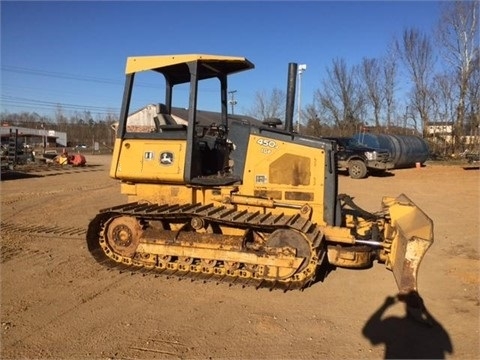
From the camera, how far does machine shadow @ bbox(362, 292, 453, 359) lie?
4.21 m

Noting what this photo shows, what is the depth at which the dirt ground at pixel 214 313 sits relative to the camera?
4.19 m

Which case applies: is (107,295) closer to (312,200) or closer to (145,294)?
(145,294)

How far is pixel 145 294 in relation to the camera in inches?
217

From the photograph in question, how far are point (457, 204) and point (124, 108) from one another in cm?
1071

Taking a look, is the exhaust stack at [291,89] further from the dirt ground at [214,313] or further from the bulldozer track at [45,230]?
the bulldozer track at [45,230]

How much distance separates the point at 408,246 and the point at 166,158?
136 inches

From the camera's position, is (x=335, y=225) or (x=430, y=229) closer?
(x=430, y=229)

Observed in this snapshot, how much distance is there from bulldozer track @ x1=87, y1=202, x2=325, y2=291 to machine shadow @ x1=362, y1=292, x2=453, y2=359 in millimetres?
1051

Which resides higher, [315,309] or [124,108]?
[124,108]

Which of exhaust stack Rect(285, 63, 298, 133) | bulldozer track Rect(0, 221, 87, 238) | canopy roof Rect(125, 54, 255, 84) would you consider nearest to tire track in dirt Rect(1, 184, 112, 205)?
bulldozer track Rect(0, 221, 87, 238)

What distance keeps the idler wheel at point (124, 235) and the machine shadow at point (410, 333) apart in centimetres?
339

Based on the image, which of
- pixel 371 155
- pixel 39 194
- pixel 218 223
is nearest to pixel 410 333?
pixel 218 223

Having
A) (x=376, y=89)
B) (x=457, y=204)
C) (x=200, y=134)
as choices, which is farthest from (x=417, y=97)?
(x=200, y=134)

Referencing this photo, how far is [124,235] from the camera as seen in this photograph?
6.46 metres
